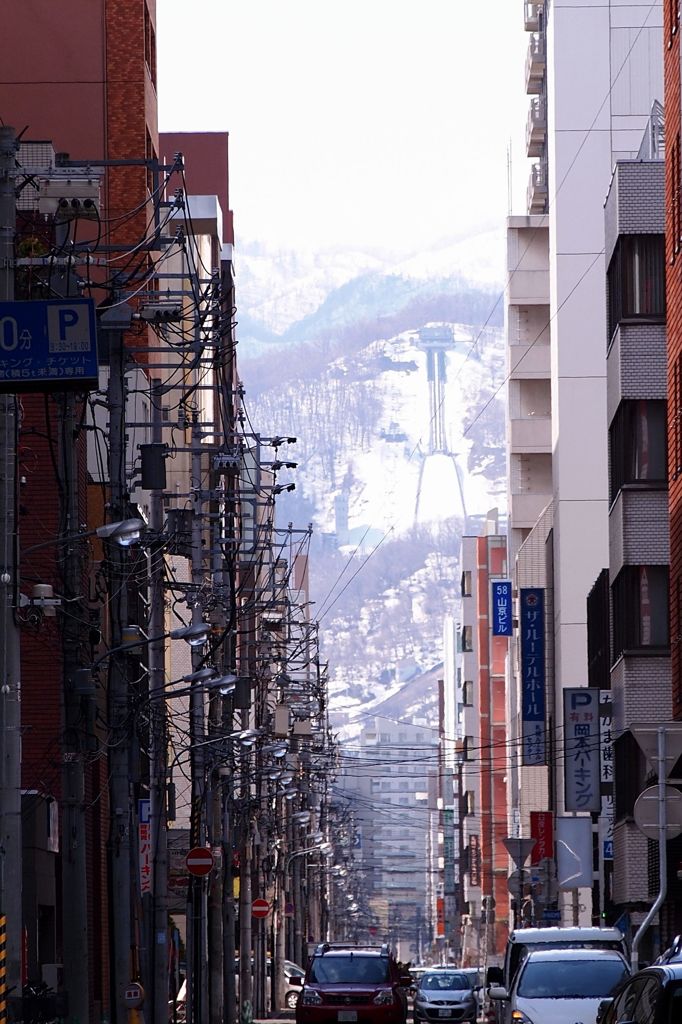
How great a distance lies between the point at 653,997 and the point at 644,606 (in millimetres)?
38202

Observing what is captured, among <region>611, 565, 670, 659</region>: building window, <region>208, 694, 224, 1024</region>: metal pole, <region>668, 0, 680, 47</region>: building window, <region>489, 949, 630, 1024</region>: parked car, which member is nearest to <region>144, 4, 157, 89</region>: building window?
<region>208, 694, 224, 1024</region>: metal pole

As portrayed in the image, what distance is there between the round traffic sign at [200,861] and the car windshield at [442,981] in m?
13.8

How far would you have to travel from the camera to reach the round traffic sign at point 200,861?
42.4 meters

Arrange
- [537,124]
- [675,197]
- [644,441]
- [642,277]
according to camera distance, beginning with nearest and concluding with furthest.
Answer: [675,197] → [644,441] → [642,277] → [537,124]

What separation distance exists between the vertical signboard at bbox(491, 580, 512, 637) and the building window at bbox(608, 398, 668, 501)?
6722 cm

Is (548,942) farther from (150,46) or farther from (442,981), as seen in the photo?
(150,46)

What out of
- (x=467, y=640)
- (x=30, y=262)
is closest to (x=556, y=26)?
(x=30, y=262)

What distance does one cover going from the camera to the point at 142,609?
53.6m

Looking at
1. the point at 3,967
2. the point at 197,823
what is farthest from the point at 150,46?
the point at 3,967

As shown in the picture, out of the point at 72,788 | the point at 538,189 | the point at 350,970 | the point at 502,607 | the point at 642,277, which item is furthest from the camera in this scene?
the point at 502,607

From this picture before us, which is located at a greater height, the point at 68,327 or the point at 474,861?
the point at 68,327

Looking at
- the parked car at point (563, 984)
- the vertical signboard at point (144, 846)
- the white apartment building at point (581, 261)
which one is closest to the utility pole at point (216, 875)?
the vertical signboard at point (144, 846)

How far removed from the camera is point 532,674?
93.9 meters

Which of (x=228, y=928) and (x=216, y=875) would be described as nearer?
(x=216, y=875)
